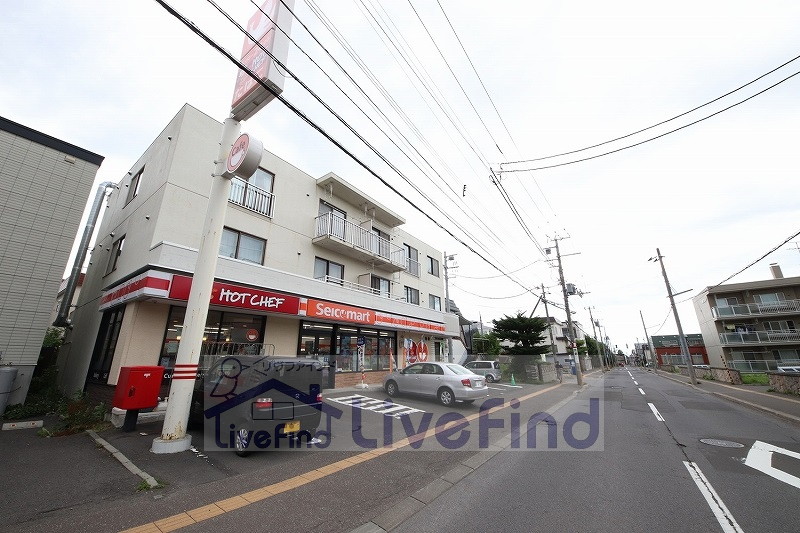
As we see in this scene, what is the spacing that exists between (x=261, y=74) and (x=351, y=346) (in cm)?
1162

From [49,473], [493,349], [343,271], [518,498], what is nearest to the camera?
[518,498]

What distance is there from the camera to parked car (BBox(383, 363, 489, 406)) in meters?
10.6

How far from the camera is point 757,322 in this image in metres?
31.9

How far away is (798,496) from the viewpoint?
4.29m

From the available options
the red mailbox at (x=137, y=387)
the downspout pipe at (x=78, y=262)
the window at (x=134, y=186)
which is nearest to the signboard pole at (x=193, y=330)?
the red mailbox at (x=137, y=387)

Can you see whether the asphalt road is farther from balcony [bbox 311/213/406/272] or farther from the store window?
balcony [bbox 311/213/406/272]

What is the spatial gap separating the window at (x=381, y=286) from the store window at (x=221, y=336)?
7.16 meters

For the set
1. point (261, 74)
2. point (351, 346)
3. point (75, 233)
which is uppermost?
point (261, 74)

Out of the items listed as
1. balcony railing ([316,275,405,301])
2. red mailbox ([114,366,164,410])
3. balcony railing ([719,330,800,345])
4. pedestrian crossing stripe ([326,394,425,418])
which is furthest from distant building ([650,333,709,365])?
red mailbox ([114,366,164,410])

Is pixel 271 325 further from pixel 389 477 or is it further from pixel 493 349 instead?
pixel 493 349

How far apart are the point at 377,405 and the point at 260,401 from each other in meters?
5.83

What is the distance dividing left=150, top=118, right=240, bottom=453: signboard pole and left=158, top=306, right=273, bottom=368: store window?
3537 mm

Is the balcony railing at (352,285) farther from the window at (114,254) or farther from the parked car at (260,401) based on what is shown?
the parked car at (260,401)

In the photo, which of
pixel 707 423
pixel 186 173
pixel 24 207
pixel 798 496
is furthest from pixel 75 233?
pixel 707 423
